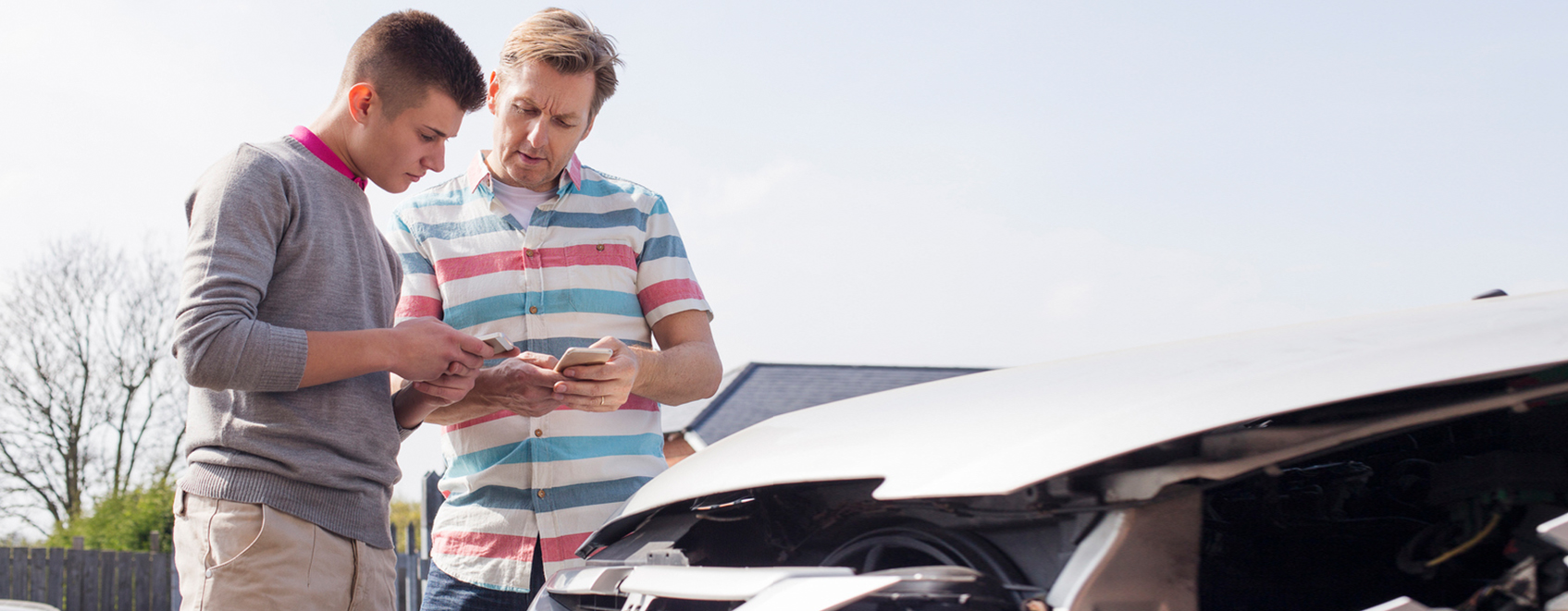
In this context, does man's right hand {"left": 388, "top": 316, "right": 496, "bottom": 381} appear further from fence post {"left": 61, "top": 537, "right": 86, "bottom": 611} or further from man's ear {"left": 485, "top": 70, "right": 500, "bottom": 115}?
fence post {"left": 61, "top": 537, "right": 86, "bottom": 611}

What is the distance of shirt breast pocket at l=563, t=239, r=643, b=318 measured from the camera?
2.19 m

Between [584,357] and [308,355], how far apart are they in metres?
0.46

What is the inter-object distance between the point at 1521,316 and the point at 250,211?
1.82m

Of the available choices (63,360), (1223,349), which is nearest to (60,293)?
(63,360)

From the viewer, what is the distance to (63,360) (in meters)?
17.9

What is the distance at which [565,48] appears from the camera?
7.29 ft

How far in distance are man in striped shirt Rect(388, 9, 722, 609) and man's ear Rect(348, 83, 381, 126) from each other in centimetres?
40

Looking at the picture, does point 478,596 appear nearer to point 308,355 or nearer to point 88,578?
point 308,355

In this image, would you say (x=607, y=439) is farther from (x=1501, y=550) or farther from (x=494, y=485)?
(x=1501, y=550)

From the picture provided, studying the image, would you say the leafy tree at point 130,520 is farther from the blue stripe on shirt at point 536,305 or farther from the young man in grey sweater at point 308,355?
the young man in grey sweater at point 308,355

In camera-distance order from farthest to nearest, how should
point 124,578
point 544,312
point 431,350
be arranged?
point 124,578 < point 544,312 < point 431,350

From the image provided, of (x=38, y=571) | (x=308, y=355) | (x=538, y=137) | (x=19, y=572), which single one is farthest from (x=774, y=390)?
(x=308, y=355)

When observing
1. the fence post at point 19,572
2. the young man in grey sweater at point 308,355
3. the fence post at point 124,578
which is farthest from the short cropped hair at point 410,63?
the fence post at point 19,572

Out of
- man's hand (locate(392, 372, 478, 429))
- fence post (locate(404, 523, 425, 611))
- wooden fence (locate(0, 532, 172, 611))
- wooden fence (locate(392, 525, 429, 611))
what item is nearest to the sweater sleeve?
man's hand (locate(392, 372, 478, 429))
